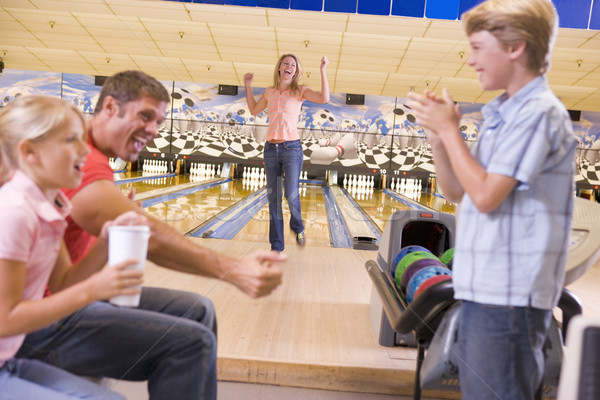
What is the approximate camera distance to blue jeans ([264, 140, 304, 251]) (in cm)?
252

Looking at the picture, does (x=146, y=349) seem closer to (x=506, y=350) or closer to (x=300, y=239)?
(x=506, y=350)

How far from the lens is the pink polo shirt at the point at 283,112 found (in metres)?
1.73

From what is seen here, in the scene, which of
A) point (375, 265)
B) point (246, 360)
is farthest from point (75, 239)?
point (375, 265)

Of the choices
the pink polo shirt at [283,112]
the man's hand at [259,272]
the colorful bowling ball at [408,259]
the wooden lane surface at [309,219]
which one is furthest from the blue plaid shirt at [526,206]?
the wooden lane surface at [309,219]

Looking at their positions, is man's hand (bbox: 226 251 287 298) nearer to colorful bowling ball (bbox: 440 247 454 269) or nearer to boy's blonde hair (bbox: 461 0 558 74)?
boy's blonde hair (bbox: 461 0 558 74)

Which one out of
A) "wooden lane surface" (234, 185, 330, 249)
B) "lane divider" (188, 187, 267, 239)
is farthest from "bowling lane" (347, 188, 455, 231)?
"lane divider" (188, 187, 267, 239)

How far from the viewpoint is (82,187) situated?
0.62 metres

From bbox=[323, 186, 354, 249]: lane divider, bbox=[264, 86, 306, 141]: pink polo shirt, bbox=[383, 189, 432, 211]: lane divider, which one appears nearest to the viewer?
bbox=[264, 86, 306, 141]: pink polo shirt

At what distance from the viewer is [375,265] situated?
1738 millimetres

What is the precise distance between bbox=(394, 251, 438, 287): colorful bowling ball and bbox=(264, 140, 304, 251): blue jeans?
104 cm

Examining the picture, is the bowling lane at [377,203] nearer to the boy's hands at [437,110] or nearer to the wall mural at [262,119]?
the wall mural at [262,119]

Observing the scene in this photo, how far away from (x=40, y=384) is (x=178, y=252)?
0.72ft

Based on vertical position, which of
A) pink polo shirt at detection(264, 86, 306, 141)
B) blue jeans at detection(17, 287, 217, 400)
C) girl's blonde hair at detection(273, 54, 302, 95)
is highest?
girl's blonde hair at detection(273, 54, 302, 95)

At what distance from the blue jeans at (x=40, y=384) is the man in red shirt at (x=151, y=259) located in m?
0.01
